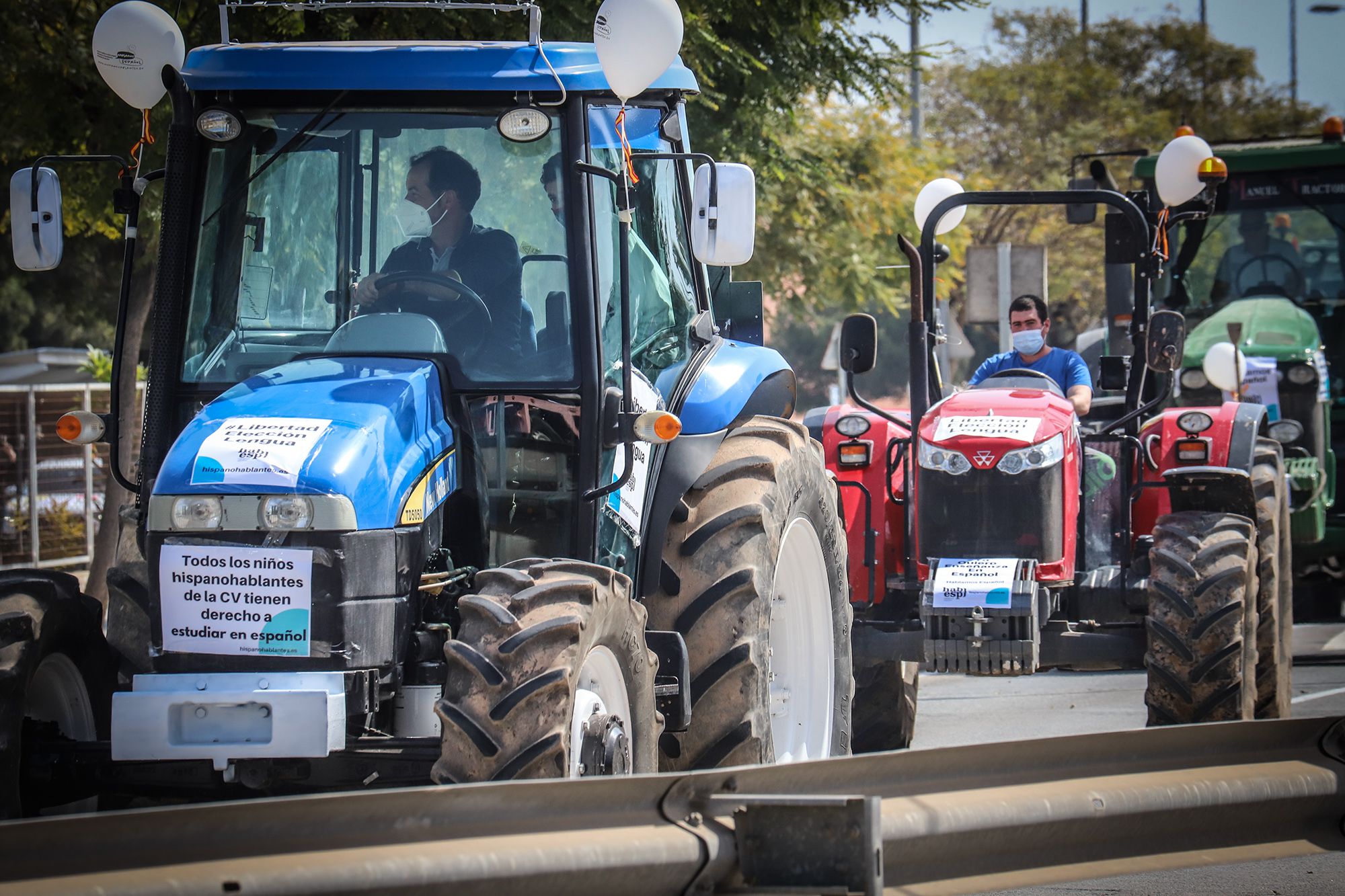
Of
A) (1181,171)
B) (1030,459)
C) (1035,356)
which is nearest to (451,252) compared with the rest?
(1030,459)

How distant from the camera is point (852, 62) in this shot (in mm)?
11711

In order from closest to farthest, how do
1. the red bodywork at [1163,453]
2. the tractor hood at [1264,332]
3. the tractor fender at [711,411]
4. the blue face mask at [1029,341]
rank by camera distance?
the tractor fender at [711,411] < the red bodywork at [1163,453] < the blue face mask at [1029,341] < the tractor hood at [1264,332]

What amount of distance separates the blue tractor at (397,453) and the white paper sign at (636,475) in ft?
0.05

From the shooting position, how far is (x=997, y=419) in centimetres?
739

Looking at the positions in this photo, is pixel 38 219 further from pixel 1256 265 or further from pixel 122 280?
pixel 1256 265

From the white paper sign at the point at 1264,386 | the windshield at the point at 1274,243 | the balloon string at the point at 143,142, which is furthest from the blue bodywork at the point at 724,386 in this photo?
the windshield at the point at 1274,243

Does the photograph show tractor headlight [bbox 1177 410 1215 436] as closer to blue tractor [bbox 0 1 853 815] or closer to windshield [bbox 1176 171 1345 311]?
blue tractor [bbox 0 1 853 815]

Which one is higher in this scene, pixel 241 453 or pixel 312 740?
pixel 241 453

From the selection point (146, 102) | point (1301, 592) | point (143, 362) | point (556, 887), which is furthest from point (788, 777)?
point (143, 362)

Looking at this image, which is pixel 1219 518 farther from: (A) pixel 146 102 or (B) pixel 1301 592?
(B) pixel 1301 592

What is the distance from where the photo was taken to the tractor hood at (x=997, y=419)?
7.27 metres

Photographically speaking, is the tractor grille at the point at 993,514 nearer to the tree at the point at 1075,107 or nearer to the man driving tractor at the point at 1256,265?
the man driving tractor at the point at 1256,265

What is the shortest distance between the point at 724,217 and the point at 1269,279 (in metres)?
9.63

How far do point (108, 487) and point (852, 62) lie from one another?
5.84 m
